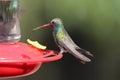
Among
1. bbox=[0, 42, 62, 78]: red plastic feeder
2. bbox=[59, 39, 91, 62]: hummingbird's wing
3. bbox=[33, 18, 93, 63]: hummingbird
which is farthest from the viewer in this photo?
bbox=[33, 18, 93, 63]: hummingbird

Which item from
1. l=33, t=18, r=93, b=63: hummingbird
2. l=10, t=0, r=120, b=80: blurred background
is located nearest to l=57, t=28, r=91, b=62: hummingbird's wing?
l=33, t=18, r=93, b=63: hummingbird

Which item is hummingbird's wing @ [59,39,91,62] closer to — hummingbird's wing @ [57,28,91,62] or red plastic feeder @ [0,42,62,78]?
hummingbird's wing @ [57,28,91,62]

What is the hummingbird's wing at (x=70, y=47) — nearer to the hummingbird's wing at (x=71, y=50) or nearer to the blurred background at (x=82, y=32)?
the hummingbird's wing at (x=71, y=50)

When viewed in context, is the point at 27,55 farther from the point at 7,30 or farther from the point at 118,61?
the point at 118,61

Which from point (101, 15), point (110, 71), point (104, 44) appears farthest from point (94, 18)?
point (110, 71)

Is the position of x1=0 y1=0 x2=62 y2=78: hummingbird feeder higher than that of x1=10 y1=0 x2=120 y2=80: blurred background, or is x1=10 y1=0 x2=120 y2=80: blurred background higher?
x1=0 y1=0 x2=62 y2=78: hummingbird feeder

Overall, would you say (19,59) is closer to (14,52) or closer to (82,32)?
(14,52)
